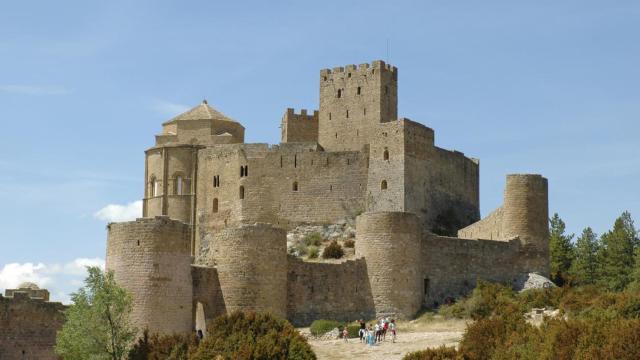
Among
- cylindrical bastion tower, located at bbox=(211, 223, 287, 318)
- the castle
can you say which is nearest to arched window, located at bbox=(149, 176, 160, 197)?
the castle

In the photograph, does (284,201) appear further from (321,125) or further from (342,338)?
(342,338)

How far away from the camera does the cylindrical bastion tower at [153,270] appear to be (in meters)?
40.0

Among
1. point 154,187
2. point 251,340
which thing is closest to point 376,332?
point 251,340

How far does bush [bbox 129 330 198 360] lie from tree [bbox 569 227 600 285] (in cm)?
2183

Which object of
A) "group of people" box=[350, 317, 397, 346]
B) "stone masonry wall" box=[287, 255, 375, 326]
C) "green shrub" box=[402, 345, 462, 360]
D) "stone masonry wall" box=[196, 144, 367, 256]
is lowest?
"green shrub" box=[402, 345, 462, 360]

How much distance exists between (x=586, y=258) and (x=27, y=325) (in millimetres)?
29124

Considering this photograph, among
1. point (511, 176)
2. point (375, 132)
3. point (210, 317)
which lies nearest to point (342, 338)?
point (210, 317)

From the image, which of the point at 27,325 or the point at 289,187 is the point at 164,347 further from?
the point at 289,187

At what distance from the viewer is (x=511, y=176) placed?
1956 inches

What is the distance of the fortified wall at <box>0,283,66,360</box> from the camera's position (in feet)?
133

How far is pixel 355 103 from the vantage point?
5791 centimetres

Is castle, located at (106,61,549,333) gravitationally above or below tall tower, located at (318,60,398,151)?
below

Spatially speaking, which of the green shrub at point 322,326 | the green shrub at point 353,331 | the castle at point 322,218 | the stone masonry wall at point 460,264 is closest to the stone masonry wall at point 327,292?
the castle at point 322,218

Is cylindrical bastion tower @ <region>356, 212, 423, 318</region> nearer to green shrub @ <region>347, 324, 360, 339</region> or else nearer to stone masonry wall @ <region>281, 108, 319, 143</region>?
green shrub @ <region>347, 324, 360, 339</region>
